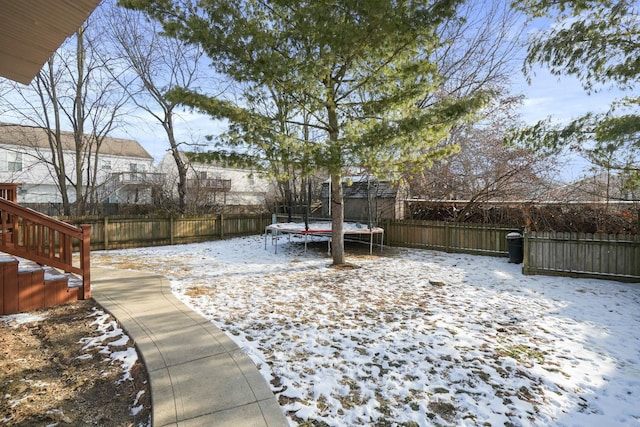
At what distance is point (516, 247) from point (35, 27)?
1042cm

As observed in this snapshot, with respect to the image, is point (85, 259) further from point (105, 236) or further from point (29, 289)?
point (105, 236)

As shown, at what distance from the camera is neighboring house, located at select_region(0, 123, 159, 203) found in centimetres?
1814

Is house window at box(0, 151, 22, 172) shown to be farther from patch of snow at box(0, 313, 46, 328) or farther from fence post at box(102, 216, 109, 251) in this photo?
patch of snow at box(0, 313, 46, 328)

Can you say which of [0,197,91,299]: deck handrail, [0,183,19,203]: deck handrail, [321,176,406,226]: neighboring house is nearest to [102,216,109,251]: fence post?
[0,183,19,203]: deck handrail

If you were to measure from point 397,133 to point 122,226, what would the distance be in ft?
33.4

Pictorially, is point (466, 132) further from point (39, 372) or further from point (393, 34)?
Result: point (39, 372)

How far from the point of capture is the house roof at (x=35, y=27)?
3.02 m

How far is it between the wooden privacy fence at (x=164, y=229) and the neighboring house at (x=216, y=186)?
103 inches

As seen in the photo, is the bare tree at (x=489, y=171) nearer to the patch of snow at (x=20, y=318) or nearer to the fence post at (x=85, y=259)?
the fence post at (x=85, y=259)

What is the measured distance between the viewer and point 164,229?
1266 cm

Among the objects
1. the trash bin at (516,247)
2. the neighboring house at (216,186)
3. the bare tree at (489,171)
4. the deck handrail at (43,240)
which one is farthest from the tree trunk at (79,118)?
the trash bin at (516,247)

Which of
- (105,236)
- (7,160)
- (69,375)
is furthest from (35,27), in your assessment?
(7,160)

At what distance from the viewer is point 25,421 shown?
2.37 m

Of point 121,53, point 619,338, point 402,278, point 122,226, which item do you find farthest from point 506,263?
point 121,53
